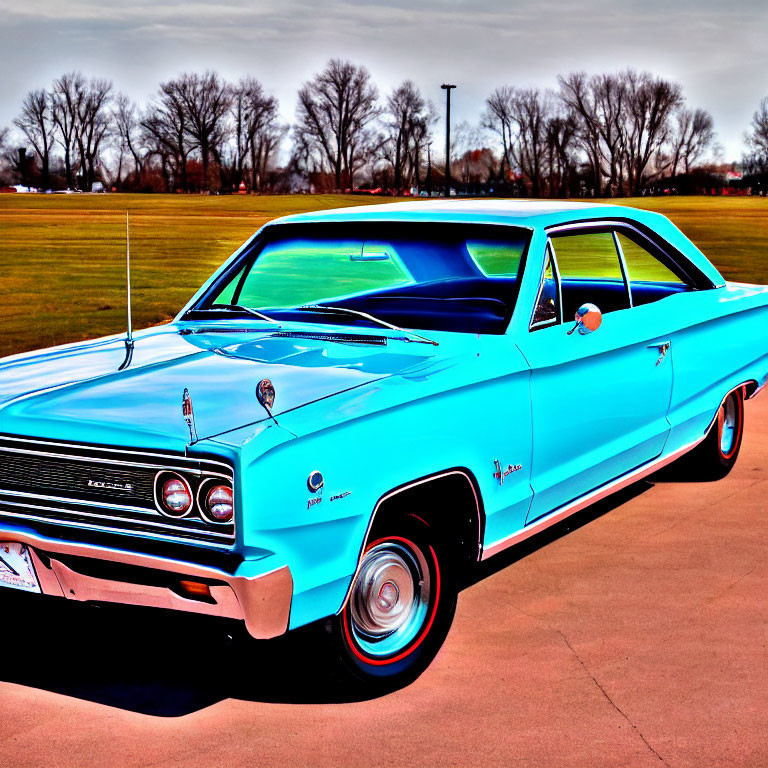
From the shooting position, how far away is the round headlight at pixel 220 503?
10.5ft

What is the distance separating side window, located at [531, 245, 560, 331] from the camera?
4.61 m

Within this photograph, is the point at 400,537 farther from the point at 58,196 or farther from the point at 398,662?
the point at 58,196

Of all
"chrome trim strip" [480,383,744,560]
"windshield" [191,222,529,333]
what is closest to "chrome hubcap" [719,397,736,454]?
"chrome trim strip" [480,383,744,560]

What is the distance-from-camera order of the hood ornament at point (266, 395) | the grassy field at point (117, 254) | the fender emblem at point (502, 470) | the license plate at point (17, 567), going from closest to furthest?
1. the hood ornament at point (266, 395)
2. the license plate at point (17, 567)
3. the fender emblem at point (502, 470)
4. the grassy field at point (117, 254)

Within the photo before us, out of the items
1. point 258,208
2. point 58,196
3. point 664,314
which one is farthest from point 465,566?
point 58,196

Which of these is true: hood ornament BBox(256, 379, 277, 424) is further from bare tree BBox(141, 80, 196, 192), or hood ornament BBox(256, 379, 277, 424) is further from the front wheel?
bare tree BBox(141, 80, 196, 192)

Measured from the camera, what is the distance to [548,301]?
15.5 feet

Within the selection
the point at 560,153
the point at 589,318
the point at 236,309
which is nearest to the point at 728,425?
the point at 589,318

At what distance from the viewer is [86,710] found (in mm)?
3607

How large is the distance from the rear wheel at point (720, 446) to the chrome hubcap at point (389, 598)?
9.75 feet

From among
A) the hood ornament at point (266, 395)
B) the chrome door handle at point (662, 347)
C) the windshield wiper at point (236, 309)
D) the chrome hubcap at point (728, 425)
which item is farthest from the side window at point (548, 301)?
the chrome hubcap at point (728, 425)

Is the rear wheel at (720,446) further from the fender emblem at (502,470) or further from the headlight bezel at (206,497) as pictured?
the headlight bezel at (206,497)

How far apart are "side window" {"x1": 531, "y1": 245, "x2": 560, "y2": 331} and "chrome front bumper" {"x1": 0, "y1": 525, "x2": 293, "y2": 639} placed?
73.4 inches

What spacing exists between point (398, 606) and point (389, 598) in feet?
0.22
